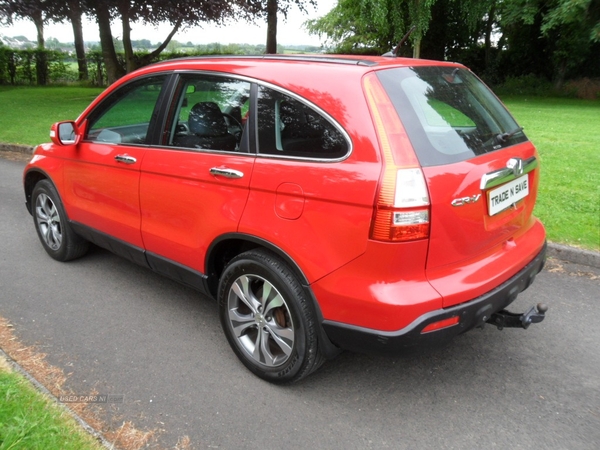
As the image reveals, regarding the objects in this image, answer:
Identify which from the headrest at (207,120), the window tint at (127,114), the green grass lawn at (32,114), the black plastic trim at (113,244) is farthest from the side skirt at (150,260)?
the green grass lawn at (32,114)

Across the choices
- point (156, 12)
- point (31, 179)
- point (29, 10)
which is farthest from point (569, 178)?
point (29, 10)

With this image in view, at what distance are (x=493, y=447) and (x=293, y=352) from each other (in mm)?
1108

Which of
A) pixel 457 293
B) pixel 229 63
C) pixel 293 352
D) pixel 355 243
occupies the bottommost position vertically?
pixel 293 352

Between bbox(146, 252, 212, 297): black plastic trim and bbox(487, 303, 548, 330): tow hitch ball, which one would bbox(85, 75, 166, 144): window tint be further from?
bbox(487, 303, 548, 330): tow hitch ball

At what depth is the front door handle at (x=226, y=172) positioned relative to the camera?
3057 millimetres

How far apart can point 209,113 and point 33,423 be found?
80.6 inches

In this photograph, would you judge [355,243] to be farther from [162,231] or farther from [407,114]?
[162,231]

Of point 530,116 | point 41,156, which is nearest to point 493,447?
point 41,156

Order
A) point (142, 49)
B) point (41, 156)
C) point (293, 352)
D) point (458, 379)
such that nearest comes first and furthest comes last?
point (293, 352) → point (458, 379) → point (41, 156) → point (142, 49)

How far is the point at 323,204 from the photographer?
105 inches

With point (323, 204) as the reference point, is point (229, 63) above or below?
above

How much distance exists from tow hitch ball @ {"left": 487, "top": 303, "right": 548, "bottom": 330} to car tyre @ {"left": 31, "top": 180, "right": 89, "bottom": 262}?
11.9 feet

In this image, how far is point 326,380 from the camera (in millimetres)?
3207

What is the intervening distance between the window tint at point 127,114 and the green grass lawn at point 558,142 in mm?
3843
